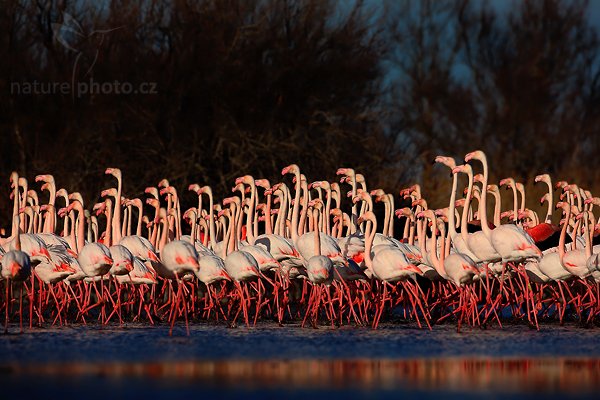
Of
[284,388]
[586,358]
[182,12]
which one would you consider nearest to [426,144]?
[182,12]

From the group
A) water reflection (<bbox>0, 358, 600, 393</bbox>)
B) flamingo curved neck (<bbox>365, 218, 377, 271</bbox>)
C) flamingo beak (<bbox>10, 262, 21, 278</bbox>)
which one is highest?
flamingo curved neck (<bbox>365, 218, 377, 271</bbox>)

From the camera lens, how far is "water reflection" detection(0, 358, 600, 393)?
996 centimetres

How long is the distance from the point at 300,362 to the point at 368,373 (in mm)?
962

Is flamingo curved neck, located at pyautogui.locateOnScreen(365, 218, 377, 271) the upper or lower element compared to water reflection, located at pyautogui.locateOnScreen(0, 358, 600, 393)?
upper

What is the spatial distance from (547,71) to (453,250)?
2566 cm

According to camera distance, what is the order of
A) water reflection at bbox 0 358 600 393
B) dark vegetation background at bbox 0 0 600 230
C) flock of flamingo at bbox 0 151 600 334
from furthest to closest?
1. dark vegetation background at bbox 0 0 600 230
2. flock of flamingo at bbox 0 151 600 334
3. water reflection at bbox 0 358 600 393

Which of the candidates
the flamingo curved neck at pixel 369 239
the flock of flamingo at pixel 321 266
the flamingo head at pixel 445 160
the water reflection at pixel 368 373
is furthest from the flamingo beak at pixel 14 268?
the flamingo head at pixel 445 160

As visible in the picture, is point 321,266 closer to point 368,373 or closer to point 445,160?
point 445,160

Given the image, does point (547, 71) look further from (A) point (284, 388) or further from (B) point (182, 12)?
(A) point (284, 388)

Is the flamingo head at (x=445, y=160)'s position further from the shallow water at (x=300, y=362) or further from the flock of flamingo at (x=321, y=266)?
the shallow water at (x=300, y=362)

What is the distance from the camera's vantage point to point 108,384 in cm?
990

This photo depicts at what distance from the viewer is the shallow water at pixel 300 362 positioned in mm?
9703

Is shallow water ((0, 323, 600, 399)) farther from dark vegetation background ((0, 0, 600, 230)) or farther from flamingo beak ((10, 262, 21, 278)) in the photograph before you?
dark vegetation background ((0, 0, 600, 230))

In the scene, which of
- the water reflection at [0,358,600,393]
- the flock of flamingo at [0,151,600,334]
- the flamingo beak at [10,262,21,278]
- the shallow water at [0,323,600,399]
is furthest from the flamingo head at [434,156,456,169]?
the flamingo beak at [10,262,21,278]
